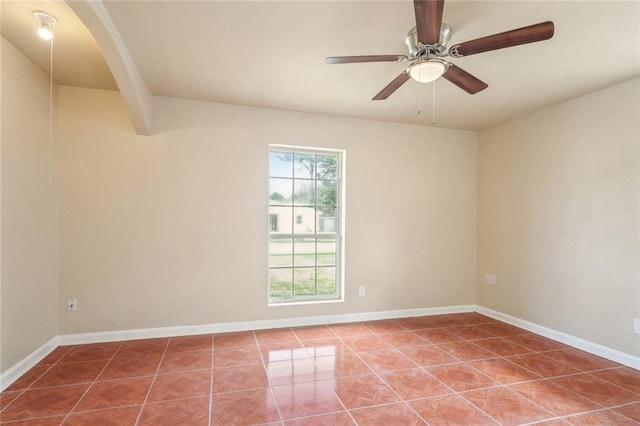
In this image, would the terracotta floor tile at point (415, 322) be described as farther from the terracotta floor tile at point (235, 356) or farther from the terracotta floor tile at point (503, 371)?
the terracotta floor tile at point (235, 356)

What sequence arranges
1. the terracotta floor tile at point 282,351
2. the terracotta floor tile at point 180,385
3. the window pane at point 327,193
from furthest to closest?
the window pane at point 327,193 → the terracotta floor tile at point 282,351 → the terracotta floor tile at point 180,385

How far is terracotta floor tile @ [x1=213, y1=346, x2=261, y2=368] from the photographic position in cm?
290

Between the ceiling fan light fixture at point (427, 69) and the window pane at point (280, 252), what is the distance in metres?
2.44

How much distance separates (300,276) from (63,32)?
10.3 feet

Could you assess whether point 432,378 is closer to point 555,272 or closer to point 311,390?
point 311,390

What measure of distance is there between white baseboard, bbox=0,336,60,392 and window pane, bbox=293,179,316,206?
9.19ft

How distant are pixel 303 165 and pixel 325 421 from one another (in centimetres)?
283

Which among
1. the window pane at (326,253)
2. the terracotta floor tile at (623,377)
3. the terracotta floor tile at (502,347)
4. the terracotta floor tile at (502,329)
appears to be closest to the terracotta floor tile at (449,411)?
the terracotta floor tile at (502,347)

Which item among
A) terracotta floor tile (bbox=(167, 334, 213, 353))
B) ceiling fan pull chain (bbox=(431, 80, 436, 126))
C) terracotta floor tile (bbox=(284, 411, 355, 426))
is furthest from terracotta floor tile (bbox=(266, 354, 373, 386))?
ceiling fan pull chain (bbox=(431, 80, 436, 126))

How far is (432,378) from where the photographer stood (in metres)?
2.65

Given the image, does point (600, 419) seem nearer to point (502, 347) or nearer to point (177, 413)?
point (502, 347)

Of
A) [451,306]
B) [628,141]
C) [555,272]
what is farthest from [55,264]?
[628,141]

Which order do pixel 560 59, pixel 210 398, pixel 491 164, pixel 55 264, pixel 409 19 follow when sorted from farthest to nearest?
1. pixel 491 164
2. pixel 55 264
3. pixel 560 59
4. pixel 210 398
5. pixel 409 19

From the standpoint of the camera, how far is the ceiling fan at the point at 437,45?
1.66 m
